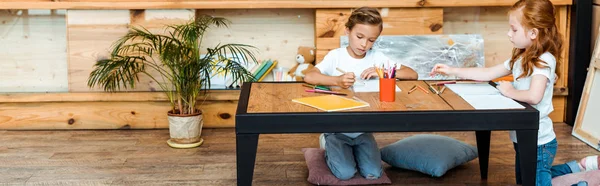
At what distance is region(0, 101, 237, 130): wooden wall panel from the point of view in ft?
16.1

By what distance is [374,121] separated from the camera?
2.71m

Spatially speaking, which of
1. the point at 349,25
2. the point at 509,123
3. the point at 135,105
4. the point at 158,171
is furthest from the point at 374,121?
the point at 135,105

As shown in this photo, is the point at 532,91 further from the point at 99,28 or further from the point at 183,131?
the point at 99,28

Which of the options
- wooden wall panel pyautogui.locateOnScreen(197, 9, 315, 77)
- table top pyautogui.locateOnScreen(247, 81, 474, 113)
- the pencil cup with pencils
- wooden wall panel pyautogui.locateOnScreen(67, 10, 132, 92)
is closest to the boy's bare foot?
table top pyautogui.locateOnScreen(247, 81, 474, 113)

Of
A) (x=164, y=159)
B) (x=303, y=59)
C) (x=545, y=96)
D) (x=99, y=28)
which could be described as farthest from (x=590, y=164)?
(x=99, y=28)

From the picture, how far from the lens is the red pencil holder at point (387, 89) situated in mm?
2938

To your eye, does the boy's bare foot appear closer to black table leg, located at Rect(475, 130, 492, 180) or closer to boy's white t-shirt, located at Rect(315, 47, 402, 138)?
black table leg, located at Rect(475, 130, 492, 180)

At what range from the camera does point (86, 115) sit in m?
4.91

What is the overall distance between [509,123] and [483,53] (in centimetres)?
229

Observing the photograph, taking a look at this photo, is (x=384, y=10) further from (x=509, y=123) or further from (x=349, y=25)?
(x=509, y=123)

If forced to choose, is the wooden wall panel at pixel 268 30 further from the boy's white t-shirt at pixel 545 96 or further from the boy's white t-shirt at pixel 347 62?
the boy's white t-shirt at pixel 545 96

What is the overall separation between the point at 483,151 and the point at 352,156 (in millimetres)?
624

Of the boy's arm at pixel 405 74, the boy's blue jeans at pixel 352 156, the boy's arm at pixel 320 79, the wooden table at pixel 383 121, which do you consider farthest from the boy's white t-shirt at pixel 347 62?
the wooden table at pixel 383 121

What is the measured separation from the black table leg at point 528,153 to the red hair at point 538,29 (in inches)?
15.1
